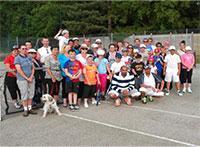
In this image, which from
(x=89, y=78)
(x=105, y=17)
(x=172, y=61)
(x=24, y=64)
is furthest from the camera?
(x=105, y=17)

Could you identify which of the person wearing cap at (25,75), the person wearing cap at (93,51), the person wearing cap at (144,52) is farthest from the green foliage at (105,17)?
the person wearing cap at (25,75)

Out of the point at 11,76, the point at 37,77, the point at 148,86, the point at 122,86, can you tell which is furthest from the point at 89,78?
the point at 11,76

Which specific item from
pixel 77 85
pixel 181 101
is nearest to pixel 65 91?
pixel 77 85

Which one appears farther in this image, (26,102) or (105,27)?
(105,27)

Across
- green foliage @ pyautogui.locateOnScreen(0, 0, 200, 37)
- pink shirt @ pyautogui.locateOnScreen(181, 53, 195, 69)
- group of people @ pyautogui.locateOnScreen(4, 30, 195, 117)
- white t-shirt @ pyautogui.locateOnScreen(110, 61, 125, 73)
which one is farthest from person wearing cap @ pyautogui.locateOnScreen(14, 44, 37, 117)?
green foliage @ pyautogui.locateOnScreen(0, 0, 200, 37)

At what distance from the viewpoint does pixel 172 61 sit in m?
10.9

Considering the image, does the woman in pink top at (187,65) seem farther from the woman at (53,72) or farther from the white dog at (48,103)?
the white dog at (48,103)

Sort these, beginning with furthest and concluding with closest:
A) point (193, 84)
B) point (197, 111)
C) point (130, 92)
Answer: point (193, 84)
point (130, 92)
point (197, 111)

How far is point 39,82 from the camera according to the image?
9477mm

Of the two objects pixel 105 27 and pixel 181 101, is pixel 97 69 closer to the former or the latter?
pixel 181 101

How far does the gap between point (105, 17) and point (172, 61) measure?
31610 mm

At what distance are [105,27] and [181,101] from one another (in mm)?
33418

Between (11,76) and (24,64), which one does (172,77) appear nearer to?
(24,64)

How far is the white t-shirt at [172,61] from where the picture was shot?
1091 centimetres
